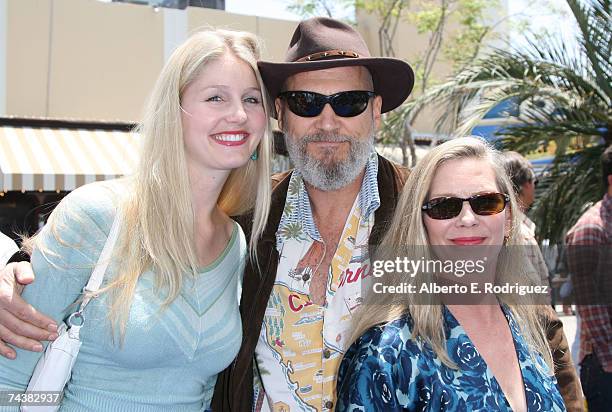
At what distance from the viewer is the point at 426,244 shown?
202cm

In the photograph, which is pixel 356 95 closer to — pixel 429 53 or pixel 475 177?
pixel 475 177

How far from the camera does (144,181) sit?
232 cm

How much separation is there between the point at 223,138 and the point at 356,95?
69cm

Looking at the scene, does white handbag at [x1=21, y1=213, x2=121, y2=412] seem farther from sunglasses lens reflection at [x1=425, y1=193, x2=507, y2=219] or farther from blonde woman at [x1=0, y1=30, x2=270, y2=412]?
sunglasses lens reflection at [x1=425, y1=193, x2=507, y2=219]

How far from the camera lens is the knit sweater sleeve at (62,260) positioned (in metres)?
2.06

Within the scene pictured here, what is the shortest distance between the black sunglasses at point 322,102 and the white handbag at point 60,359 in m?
1.16

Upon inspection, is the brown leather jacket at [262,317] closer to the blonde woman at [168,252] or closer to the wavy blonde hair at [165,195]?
the blonde woman at [168,252]

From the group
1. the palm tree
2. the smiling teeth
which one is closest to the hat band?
the smiling teeth

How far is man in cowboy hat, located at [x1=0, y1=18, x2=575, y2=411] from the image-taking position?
249cm

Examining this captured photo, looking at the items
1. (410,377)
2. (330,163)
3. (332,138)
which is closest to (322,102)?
(332,138)

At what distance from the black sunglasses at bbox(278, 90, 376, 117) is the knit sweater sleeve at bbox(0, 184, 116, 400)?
3.24ft

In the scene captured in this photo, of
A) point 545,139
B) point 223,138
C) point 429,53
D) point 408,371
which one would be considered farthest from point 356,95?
point 429,53

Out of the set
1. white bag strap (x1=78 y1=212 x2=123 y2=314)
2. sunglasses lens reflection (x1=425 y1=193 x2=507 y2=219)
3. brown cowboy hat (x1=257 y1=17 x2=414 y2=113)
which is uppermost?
brown cowboy hat (x1=257 y1=17 x2=414 y2=113)

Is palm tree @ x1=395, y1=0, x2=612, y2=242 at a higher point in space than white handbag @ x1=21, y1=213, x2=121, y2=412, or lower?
higher
